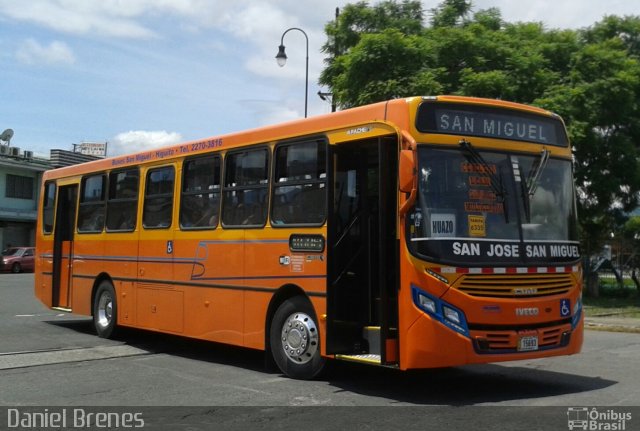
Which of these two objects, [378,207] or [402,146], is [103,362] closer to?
[378,207]

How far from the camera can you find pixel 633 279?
2422 centimetres

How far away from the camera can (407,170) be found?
7.46 m

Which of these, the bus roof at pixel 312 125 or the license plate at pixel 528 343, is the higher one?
the bus roof at pixel 312 125

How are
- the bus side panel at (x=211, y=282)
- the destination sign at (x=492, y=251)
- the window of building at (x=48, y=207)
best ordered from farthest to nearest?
1. the window of building at (x=48, y=207)
2. the bus side panel at (x=211, y=282)
3. the destination sign at (x=492, y=251)

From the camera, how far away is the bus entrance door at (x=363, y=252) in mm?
7906

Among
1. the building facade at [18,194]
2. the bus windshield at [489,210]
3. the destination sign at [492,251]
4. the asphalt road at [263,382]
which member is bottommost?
the asphalt road at [263,382]

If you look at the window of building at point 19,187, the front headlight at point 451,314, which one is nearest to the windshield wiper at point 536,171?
the front headlight at point 451,314

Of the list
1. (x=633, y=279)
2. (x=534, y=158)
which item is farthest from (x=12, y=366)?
(x=633, y=279)

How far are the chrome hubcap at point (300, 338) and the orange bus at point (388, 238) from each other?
0.8 inches

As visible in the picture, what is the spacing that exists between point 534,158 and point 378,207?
1.84 meters

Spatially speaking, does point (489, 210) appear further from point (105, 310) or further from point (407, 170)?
point (105, 310)

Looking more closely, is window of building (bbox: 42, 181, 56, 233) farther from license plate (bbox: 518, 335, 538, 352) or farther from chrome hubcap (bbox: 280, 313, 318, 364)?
license plate (bbox: 518, 335, 538, 352)

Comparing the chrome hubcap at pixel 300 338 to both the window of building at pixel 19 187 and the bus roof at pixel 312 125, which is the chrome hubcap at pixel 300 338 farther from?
the window of building at pixel 19 187

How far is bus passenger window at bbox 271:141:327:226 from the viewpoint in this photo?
873 cm
